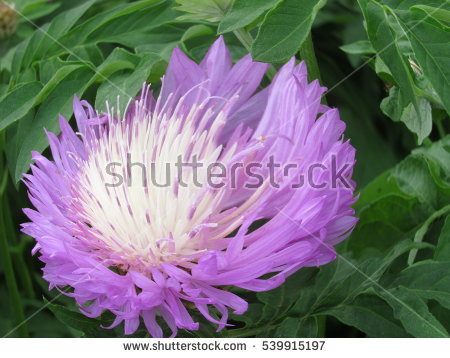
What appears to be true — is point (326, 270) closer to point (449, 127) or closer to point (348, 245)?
point (348, 245)

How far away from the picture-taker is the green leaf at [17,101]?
29.2 inches

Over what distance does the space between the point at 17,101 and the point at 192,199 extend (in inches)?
8.4

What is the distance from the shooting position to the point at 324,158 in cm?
66

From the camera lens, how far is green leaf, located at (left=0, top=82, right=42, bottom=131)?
74cm

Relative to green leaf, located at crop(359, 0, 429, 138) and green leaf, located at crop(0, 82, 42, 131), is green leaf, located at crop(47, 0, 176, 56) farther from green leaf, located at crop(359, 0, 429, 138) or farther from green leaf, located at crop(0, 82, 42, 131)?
green leaf, located at crop(359, 0, 429, 138)

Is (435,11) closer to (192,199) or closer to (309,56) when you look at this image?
(309,56)

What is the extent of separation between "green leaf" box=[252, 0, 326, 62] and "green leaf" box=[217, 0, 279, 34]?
0.9 inches

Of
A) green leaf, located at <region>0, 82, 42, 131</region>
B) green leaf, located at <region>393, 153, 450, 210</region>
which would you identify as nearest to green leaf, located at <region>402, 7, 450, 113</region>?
green leaf, located at <region>393, 153, 450, 210</region>

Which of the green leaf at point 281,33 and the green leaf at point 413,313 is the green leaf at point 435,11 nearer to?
the green leaf at point 281,33

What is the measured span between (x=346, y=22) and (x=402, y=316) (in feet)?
1.96

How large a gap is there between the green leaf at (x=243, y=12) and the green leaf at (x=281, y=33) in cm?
2

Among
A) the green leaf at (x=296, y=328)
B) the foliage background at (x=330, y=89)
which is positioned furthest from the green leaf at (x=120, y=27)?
the green leaf at (x=296, y=328)

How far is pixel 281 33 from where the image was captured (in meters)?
0.63

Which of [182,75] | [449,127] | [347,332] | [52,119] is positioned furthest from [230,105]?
[449,127]
